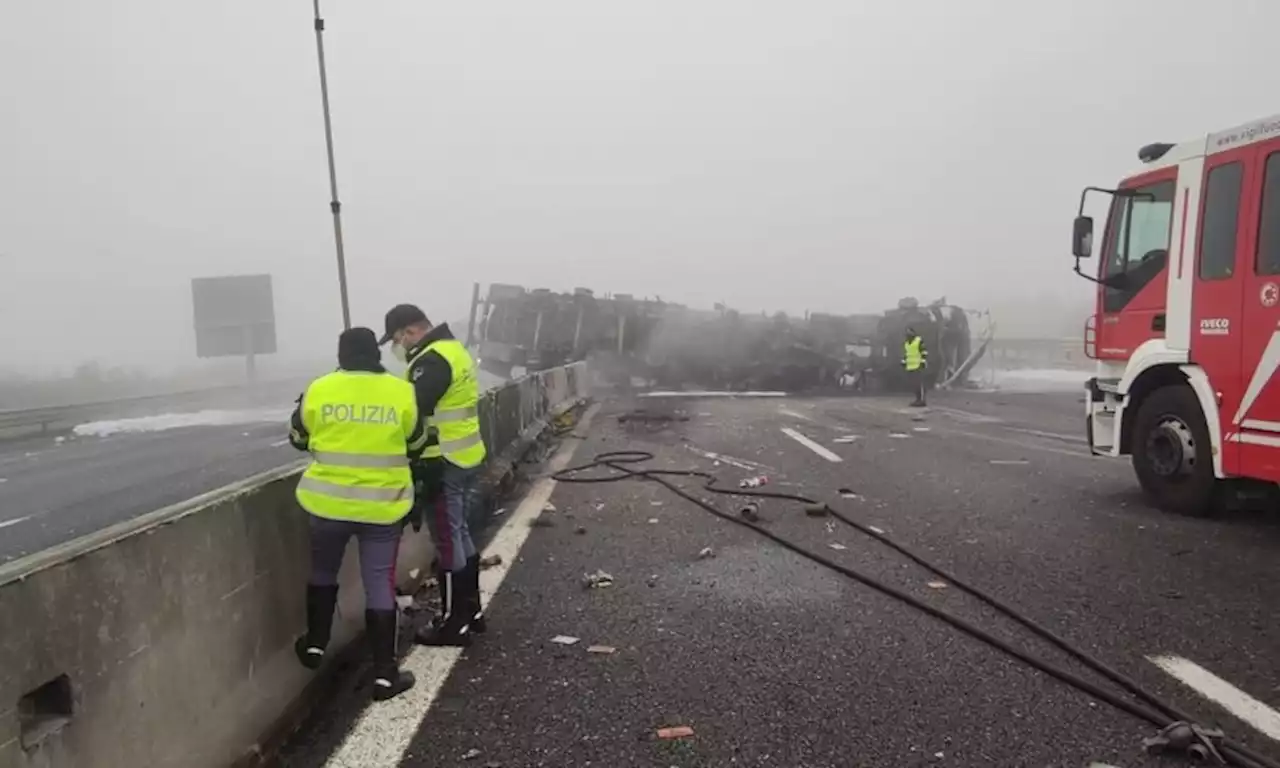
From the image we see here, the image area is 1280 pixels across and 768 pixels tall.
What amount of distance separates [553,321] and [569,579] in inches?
791

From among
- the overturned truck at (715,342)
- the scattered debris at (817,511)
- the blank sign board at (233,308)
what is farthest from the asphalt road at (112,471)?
the blank sign board at (233,308)


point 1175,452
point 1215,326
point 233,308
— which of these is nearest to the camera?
point 1215,326

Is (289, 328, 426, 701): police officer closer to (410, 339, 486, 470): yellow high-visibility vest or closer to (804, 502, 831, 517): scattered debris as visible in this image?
(410, 339, 486, 470): yellow high-visibility vest

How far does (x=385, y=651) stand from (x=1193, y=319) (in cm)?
645

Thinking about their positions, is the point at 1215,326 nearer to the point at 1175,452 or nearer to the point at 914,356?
the point at 1175,452

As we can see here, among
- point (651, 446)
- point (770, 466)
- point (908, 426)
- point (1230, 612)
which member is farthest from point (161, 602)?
point (908, 426)

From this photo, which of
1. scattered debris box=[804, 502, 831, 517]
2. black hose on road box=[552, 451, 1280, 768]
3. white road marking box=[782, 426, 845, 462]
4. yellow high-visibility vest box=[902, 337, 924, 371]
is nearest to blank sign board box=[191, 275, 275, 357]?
yellow high-visibility vest box=[902, 337, 924, 371]

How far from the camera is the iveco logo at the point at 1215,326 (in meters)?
6.90

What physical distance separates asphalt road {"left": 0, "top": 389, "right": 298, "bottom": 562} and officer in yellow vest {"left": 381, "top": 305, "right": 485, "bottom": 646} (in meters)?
4.42

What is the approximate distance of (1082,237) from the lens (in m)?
8.12

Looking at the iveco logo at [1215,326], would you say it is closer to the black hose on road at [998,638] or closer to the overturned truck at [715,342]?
the black hose on road at [998,638]

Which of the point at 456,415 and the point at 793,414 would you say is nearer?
the point at 456,415

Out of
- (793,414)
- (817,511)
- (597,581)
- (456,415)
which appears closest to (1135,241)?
(817,511)

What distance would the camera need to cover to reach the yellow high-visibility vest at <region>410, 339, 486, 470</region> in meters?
4.75
